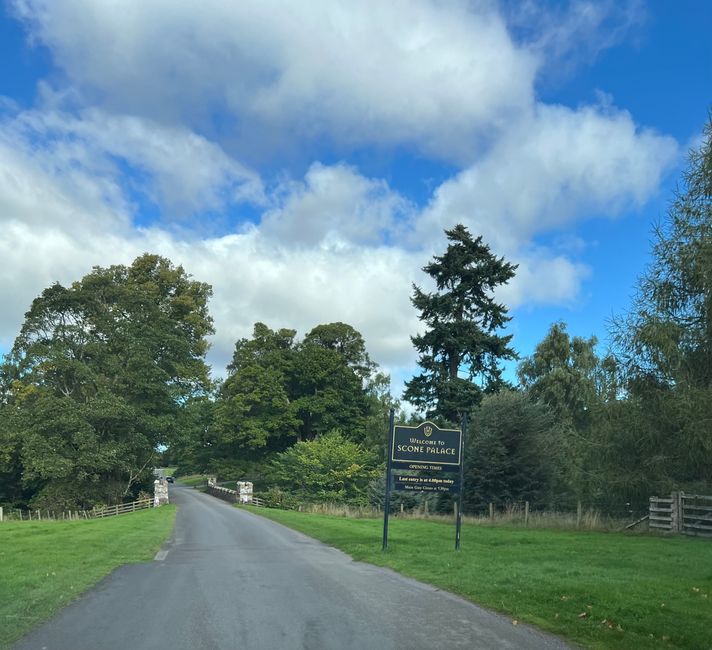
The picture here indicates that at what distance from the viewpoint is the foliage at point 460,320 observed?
42.5m

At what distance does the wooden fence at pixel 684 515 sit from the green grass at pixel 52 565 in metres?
16.0

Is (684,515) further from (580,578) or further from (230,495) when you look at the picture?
(230,495)

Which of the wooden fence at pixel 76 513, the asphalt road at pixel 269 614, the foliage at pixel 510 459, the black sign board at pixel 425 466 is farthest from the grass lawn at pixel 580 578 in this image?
the wooden fence at pixel 76 513

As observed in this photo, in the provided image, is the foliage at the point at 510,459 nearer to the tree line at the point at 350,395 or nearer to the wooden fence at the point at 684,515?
the tree line at the point at 350,395

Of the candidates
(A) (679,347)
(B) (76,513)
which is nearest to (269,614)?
(A) (679,347)

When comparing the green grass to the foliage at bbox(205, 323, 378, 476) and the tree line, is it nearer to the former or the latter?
the tree line

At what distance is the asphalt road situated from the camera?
683 cm

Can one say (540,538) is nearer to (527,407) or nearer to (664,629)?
(664,629)

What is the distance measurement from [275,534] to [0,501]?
133ft

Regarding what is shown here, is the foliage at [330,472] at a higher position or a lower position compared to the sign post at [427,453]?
lower

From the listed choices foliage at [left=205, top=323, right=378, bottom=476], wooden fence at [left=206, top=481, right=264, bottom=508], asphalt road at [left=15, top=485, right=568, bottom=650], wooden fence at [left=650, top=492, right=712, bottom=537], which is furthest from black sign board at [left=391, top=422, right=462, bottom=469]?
foliage at [left=205, top=323, right=378, bottom=476]

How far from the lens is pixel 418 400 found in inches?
1719

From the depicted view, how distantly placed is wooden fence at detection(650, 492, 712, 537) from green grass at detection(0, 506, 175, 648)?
16003mm

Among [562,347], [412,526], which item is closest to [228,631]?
[412,526]
